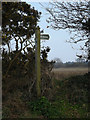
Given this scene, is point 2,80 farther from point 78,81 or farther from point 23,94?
point 78,81

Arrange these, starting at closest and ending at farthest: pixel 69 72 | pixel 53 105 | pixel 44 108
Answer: pixel 44 108
pixel 53 105
pixel 69 72

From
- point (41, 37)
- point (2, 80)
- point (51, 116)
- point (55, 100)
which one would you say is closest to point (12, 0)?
point (41, 37)

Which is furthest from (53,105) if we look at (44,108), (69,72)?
Result: (69,72)

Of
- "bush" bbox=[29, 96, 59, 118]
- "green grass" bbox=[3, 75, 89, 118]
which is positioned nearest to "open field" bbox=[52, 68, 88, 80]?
"green grass" bbox=[3, 75, 89, 118]

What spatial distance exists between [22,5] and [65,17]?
185 centimetres

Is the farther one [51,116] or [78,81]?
[78,81]

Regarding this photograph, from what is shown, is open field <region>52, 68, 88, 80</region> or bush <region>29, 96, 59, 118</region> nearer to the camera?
bush <region>29, 96, 59, 118</region>

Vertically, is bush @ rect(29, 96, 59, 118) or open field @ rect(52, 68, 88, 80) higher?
open field @ rect(52, 68, 88, 80)

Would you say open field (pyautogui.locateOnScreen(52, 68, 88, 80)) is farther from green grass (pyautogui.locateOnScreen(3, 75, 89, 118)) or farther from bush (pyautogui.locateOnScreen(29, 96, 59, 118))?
bush (pyautogui.locateOnScreen(29, 96, 59, 118))

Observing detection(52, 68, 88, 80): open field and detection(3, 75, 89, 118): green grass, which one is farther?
detection(52, 68, 88, 80): open field

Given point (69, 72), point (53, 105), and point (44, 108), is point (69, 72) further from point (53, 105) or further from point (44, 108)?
point (44, 108)

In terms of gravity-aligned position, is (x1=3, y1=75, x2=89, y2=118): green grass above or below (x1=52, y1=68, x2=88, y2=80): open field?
below

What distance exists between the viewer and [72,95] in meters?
5.69

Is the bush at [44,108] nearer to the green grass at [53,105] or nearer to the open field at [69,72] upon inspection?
the green grass at [53,105]
